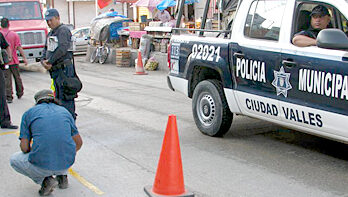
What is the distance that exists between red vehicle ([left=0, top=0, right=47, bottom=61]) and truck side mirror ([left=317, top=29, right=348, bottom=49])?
542 inches

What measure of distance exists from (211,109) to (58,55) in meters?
2.33

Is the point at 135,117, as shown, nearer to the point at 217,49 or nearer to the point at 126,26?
the point at 217,49

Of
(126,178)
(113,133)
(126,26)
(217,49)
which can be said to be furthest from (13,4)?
(126,178)

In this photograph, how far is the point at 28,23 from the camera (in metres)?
17.6

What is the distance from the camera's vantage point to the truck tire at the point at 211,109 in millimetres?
6848

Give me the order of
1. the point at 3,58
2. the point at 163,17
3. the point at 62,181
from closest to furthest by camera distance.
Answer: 1. the point at 62,181
2. the point at 3,58
3. the point at 163,17

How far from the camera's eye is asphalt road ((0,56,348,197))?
505 centimetres

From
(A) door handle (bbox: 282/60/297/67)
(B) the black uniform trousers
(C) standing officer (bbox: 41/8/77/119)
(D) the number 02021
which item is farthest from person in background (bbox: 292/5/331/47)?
(B) the black uniform trousers

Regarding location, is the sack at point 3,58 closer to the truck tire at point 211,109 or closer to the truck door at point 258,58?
the truck tire at point 211,109

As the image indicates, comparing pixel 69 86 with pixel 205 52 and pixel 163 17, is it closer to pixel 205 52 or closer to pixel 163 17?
pixel 205 52

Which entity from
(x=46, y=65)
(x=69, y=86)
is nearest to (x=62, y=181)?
(x=69, y=86)

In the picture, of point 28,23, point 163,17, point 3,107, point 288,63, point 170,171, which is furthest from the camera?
Result: point 163,17

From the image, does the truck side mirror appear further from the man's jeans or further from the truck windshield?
the truck windshield

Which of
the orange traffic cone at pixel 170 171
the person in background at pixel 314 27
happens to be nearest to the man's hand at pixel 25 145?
the orange traffic cone at pixel 170 171
